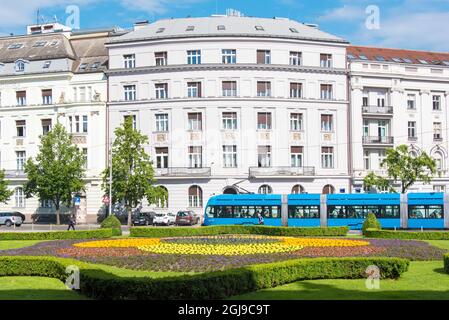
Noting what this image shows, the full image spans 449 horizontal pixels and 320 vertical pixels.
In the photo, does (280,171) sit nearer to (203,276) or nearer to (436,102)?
(436,102)

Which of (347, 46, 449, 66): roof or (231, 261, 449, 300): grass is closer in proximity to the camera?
(231, 261, 449, 300): grass

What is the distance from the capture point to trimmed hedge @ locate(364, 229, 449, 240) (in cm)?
3897

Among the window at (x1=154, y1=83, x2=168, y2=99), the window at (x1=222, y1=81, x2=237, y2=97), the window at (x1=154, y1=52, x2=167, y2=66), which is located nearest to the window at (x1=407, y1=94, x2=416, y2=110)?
the window at (x1=222, y1=81, x2=237, y2=97)

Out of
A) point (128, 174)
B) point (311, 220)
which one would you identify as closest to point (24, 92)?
point (128, 174)

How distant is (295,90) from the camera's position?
68312mm

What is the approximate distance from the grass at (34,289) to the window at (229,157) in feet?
147

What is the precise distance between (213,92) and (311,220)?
20039mm

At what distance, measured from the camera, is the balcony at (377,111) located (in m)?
70.1

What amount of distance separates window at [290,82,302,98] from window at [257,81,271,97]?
8.52ft

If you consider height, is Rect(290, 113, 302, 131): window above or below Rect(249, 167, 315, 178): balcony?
above

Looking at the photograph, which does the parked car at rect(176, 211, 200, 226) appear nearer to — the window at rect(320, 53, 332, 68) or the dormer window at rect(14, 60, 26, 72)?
the window at rect(320, 53, 332, 68)

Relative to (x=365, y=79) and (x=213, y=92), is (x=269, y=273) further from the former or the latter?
(x=365, y=79)

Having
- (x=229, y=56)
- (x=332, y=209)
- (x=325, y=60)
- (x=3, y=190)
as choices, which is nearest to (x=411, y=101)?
(x=325, y=60)

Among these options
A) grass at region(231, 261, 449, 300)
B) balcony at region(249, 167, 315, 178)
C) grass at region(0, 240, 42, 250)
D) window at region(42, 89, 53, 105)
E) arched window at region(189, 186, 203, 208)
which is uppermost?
window at region(42, 89, 53, 105)
